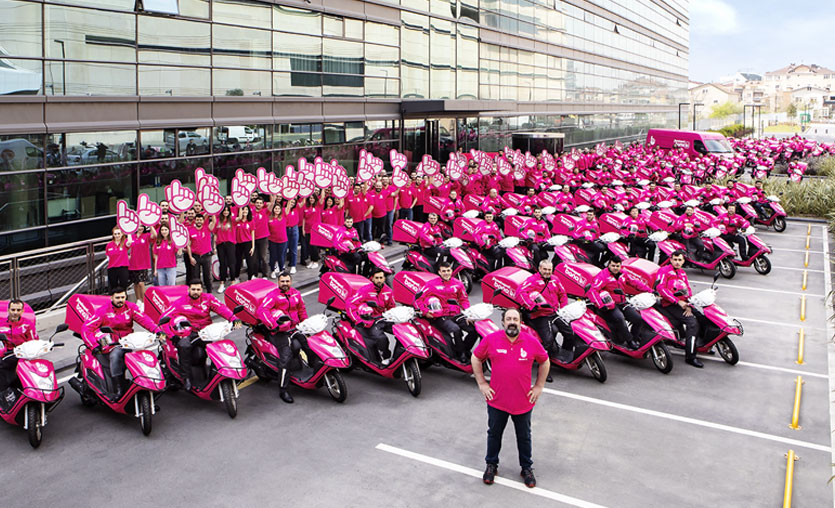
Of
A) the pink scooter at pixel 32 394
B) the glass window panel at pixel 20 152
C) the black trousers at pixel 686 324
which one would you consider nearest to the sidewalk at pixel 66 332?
the pink scooter at pixel 32 394

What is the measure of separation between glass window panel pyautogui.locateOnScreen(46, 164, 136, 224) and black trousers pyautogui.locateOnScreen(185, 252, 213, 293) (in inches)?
147

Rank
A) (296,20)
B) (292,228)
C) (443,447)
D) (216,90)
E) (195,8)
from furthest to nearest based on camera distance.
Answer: (296,20) < (216,90) < (195,8) < (292,228) < (443,447)

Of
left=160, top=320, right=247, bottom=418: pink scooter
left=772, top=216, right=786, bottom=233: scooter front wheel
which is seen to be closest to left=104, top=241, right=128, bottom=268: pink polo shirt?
left=160, top=320, right=247, bottom=418: pink scooter

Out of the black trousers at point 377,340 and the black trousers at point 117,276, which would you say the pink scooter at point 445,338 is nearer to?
the black trousers at point 377,340

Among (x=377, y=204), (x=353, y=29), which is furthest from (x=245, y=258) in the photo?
(x=353, y=29)

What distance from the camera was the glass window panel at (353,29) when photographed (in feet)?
84.0

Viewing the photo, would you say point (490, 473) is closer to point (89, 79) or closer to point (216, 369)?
point (216, 369)

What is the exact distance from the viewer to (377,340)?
1082 centimetres

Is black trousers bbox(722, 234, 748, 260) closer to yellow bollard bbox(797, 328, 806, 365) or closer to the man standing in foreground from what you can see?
yellow bollard bbox(797, 328, 806, 365)

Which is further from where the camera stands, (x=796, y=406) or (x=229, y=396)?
(x=796, y=406)

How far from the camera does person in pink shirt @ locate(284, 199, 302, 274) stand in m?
17.1

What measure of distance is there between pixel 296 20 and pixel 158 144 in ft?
22.0

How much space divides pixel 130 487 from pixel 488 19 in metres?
32.2

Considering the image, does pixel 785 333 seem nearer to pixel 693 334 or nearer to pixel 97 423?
pixel 693 334
